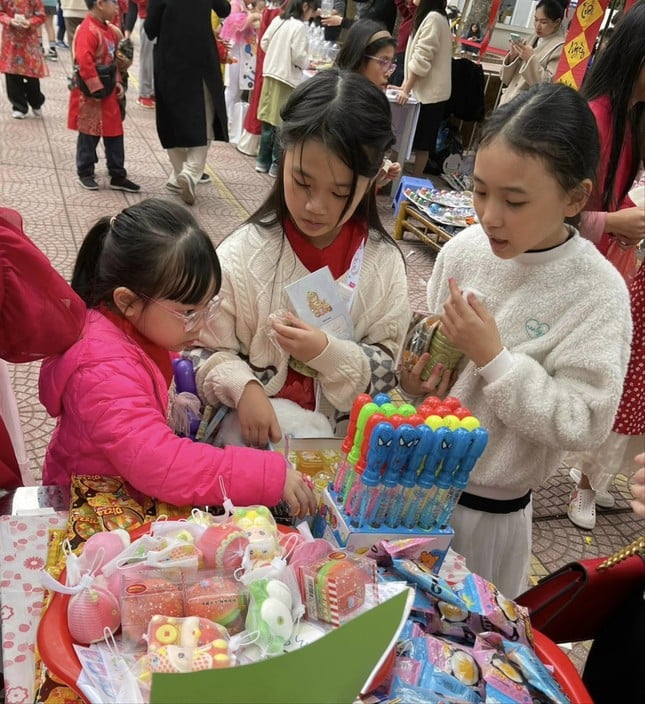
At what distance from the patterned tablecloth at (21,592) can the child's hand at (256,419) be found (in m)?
0.36

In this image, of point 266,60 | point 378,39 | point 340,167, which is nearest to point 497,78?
point 266,60

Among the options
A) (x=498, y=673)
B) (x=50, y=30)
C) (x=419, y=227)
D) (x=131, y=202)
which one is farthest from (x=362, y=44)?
(x=50, y=30)

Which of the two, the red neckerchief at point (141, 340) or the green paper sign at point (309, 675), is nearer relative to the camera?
the green paper sign at point (309, 675)

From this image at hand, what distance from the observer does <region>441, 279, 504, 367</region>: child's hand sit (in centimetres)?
120

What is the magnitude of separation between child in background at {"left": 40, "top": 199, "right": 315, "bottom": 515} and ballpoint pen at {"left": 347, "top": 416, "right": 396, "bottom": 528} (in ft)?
0.37

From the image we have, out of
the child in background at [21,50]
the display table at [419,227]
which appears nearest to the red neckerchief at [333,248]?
the display table at [419,227]

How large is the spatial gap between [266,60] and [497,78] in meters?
2.96

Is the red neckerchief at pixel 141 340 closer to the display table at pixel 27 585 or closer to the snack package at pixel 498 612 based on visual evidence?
the display table at pixel 27 585

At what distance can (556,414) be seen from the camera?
118cm

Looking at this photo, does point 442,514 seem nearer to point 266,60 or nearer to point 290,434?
point 290,434

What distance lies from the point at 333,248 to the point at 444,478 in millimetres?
683

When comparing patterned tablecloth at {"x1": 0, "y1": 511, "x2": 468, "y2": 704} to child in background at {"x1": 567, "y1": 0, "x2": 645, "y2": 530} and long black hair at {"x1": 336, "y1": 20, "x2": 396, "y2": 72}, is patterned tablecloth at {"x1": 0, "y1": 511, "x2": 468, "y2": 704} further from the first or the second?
long black hair at {"x1": 336, "y1": 20, "x2": 396, "y2": 72}

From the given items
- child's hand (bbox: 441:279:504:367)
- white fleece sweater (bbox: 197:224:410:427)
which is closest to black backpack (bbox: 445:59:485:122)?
white fleece sweater (bbox: 197:224:410:427)

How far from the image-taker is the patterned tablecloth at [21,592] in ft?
2.63
